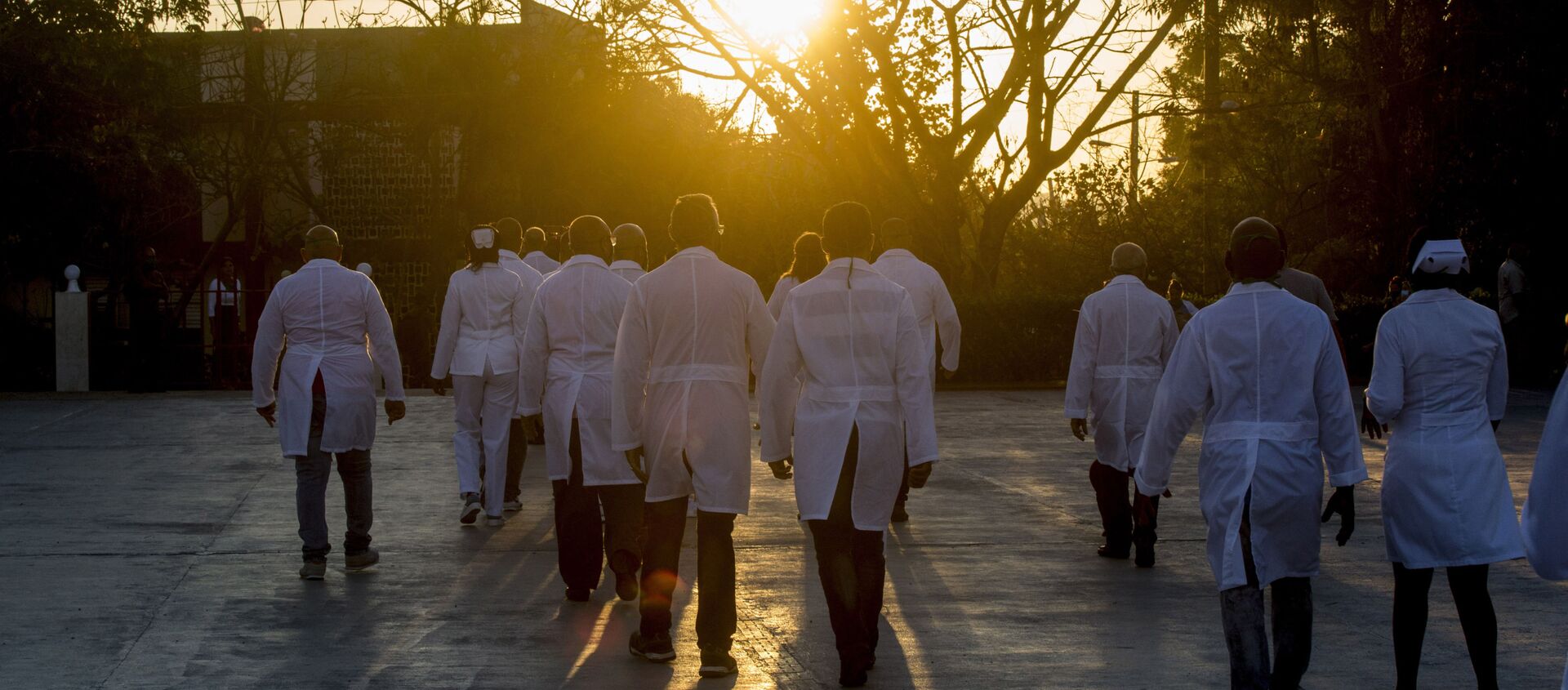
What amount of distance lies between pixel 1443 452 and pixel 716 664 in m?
2.74

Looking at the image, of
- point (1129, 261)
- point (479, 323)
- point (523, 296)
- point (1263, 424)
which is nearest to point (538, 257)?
point (523, 296)

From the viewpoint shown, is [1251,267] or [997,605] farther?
[997,605]

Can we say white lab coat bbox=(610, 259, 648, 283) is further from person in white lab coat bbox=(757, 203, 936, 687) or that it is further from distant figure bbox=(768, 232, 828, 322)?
person in white lab coat bbox=(757, 203, 936, 687)

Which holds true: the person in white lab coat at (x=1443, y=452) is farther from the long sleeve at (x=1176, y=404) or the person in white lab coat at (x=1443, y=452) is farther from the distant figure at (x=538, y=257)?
the distant figure at (x=538, y=257)

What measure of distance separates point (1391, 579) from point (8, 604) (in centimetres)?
672

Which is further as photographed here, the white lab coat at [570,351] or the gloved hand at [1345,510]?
the white lab coat at [570,351]

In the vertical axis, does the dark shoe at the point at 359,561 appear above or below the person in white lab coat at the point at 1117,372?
below

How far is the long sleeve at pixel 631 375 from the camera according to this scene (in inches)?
258

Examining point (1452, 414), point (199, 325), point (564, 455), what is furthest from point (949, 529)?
point (199, 325)

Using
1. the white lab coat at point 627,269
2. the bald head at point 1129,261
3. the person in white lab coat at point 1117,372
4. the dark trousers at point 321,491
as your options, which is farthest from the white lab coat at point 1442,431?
the dark trousers at point 321,491

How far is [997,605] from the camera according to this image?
7629 mm

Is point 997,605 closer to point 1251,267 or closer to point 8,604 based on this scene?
point 1251,267

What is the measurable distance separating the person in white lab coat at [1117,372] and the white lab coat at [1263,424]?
3.47 meters

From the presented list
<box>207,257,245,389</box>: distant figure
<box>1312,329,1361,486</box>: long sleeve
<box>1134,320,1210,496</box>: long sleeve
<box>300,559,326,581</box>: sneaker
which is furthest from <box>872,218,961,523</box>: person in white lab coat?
<box>207,257,245,389</box>: distant figure
